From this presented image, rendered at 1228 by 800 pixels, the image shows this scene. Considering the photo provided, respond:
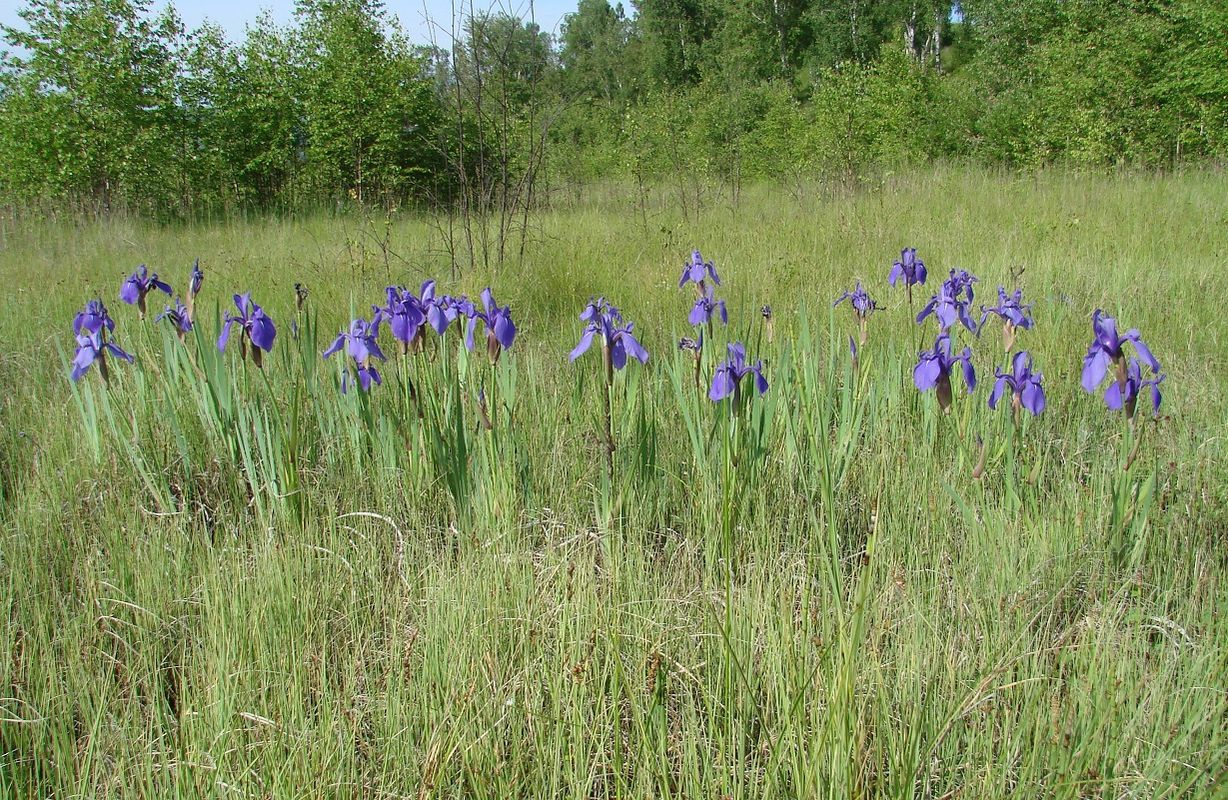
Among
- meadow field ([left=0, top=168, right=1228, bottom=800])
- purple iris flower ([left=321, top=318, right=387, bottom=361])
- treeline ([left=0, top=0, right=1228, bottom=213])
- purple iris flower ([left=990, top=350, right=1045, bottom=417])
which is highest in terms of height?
treeline ([left=0, top=0, right=1228, bottom=213])

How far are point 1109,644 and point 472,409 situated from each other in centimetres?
173

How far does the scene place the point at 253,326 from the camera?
6.68 feet

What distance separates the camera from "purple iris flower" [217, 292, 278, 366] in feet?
6.68

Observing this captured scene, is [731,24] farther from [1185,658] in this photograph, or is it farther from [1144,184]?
[1185,658]

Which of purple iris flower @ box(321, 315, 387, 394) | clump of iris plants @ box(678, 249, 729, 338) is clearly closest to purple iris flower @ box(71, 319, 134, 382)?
purple iris flower @ box(321, 315, 387, 394)

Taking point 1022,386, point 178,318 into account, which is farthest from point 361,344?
point 1022,386

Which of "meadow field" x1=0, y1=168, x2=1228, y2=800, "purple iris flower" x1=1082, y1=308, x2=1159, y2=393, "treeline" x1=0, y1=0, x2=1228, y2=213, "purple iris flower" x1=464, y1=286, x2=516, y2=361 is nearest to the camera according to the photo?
"meadow field" x1=0, y1=168, x2=1228, y2=800

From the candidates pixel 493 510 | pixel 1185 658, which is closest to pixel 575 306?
pixel 493 510

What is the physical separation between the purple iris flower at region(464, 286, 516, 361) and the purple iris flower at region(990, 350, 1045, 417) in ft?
4.07

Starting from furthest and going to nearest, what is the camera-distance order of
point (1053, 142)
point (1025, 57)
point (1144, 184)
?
point (1025, 57) → point (1053, 142) → point (1144, 184)

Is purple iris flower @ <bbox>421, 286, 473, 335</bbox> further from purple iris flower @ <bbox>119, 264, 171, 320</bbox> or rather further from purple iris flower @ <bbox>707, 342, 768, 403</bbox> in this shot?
purple iris flower @ <bbox>119, 264, 171, 320</bbox>

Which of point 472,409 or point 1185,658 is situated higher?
point 472,409

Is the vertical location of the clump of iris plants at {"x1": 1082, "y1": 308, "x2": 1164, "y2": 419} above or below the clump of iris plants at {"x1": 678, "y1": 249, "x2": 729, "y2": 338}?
below

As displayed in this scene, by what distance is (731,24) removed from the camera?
125 ft
